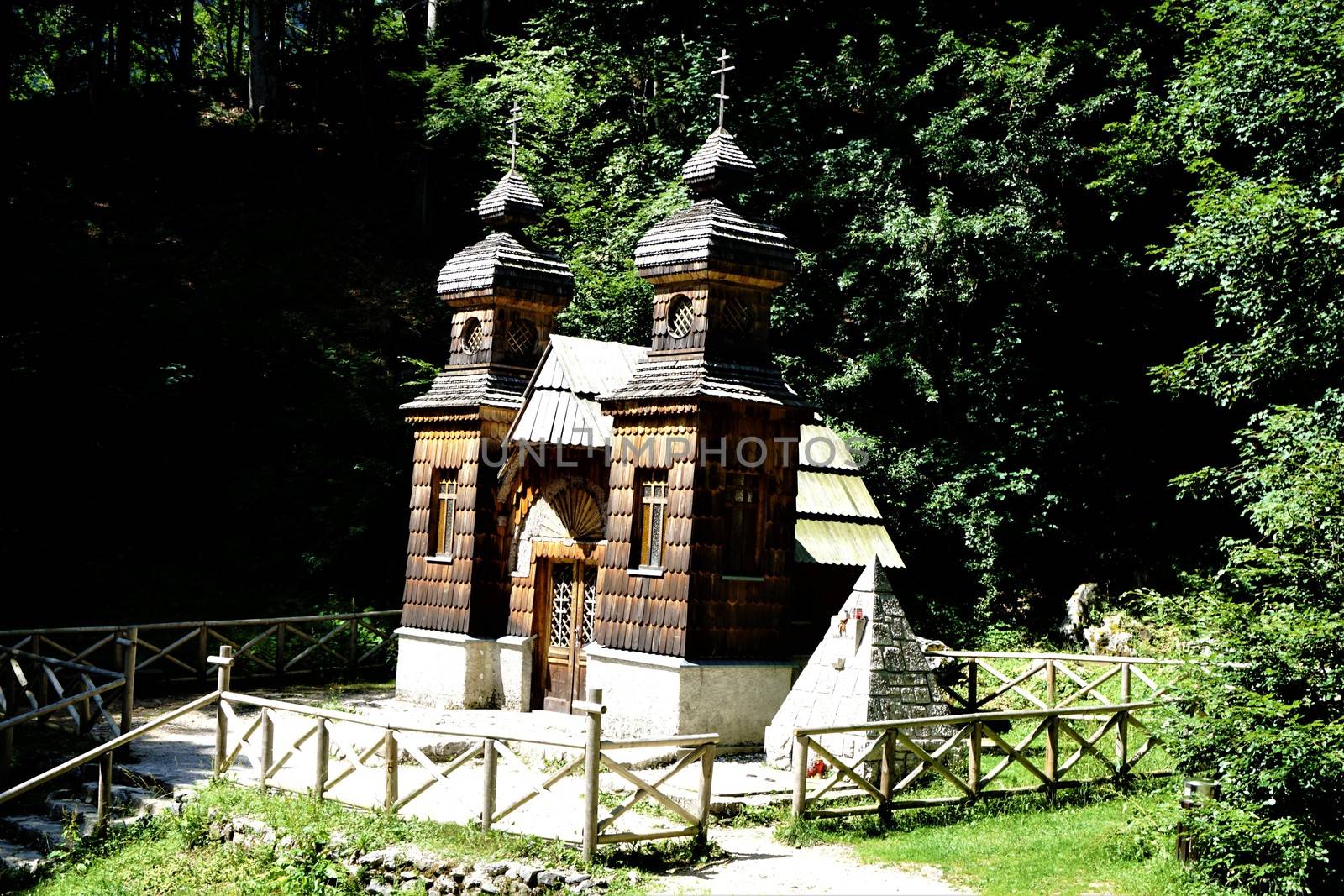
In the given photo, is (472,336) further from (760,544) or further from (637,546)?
(760,544)

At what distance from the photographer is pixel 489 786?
10.6m

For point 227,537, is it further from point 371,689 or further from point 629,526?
point 629,526

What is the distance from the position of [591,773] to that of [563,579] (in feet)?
24.3

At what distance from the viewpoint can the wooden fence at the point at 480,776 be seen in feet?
33.7

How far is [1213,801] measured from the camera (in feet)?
33.9

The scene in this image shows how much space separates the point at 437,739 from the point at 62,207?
25.3m

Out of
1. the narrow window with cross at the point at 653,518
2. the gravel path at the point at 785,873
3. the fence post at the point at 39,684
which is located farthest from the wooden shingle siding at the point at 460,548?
the gravel path at the point at 785,873

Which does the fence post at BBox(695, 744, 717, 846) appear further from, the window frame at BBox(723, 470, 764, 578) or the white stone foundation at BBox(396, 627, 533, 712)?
the white stone foundation at BBox(396, 627, 533, 712)

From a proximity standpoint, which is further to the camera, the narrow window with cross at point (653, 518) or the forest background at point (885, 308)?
the forest background at point (885, 308)

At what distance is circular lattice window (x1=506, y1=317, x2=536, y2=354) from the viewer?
18.7m

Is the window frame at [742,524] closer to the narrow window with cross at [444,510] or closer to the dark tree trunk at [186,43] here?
the narrow window with cross at [444,510]

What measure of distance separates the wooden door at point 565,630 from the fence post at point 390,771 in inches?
217

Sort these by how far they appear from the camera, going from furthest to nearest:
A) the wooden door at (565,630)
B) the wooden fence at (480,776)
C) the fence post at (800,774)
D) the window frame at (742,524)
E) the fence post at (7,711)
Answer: the wooden door at (565,630) → the window frame at (742,524) → the fence post at (7,711) → the fence post at (800,774) → the wooden fence at (480,776)

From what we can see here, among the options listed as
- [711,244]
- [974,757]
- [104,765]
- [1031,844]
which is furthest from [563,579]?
[1031,844]
